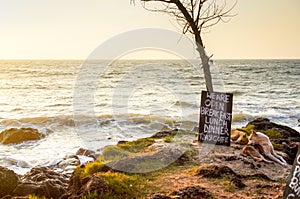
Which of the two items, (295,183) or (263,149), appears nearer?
(295,183)

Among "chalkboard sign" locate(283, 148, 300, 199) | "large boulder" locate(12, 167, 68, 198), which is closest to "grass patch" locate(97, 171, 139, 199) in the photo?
"large boulder" locate(12, 167, 68, 198)

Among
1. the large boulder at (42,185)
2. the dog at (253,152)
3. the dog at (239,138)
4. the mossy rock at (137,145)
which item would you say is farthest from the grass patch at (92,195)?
the dog at (239,138)

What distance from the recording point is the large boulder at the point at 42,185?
25.6 ft

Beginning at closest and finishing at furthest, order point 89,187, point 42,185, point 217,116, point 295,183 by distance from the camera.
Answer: point 295,183 → point 89,187 → point 42,185 → point 217,116

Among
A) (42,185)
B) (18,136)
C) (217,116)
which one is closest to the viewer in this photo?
(42,185)

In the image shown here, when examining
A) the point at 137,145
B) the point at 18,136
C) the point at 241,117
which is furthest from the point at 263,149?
the point at 241,117

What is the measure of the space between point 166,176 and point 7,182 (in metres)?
3.53

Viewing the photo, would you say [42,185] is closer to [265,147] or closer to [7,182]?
[7,182]

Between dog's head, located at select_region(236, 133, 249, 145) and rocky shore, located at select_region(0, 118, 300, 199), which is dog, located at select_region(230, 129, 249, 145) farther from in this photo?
rocky shore, located at select_region(0, 118, 300, 199)

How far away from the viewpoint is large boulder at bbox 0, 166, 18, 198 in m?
7.97

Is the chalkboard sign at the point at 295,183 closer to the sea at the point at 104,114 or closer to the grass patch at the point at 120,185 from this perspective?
the grass patch at the point at 120,185

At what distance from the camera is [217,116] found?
33.2 ft

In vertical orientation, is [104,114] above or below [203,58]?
below

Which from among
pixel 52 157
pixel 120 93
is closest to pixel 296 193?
pixel 52 157
